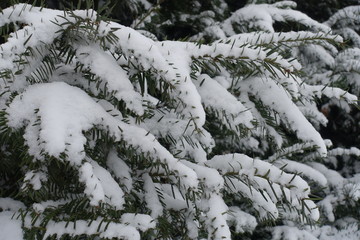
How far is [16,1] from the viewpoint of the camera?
1.05 meters

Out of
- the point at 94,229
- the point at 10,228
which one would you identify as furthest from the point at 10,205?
the point at 94,229

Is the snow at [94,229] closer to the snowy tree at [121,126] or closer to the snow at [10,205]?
the snowy tree at [121,126]

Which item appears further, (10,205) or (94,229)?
(10,205)

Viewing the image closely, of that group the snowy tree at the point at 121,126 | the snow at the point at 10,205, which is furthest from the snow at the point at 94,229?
the snow at the point at 10,205

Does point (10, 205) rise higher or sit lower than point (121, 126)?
lower

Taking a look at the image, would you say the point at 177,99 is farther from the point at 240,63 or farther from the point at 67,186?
the point at 67,186

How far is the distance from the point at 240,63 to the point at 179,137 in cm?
28

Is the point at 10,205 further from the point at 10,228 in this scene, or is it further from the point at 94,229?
the point at 94,229

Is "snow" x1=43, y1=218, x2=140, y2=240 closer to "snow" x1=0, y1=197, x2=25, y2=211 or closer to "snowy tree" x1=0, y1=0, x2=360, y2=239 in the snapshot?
"snowy tree" x1=0, y1=0, x2=360, y2=239

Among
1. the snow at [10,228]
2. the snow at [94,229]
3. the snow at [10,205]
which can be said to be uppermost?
the snow at [94,229]

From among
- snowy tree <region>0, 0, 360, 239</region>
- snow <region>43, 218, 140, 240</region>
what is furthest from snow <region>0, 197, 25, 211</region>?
snow <region>43, 218, 140, 240</region>

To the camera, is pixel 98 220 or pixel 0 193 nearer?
pixel 98 220

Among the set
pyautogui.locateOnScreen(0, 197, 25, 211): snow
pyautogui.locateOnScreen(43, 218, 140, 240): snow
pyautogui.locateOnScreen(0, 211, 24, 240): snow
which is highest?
pyautogui.locateOnScreen(43, 218, 140, 240): snow

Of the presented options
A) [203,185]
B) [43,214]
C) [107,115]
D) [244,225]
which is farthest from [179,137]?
[244,225]
